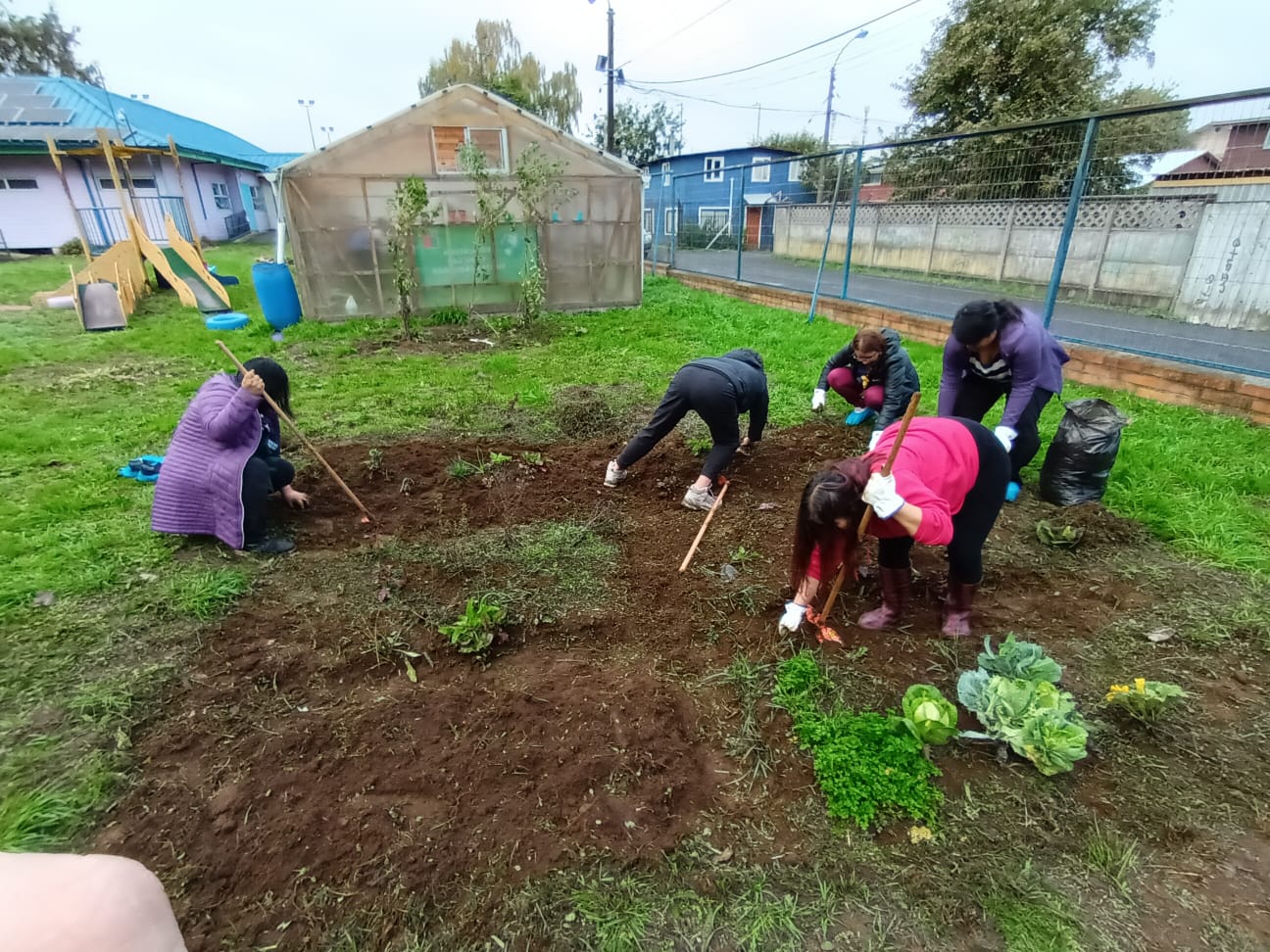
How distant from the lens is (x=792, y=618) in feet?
9.09

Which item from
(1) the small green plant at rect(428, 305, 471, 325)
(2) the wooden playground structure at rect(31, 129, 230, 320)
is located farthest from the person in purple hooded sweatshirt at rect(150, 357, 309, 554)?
(2) the wooden playground structure at rect(31, 129, 230, 320)

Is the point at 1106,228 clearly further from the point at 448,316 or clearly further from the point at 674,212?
the point at 674,212

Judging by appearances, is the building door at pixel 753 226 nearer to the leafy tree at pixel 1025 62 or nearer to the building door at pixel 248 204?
the leafy tree at pixel 1025 62

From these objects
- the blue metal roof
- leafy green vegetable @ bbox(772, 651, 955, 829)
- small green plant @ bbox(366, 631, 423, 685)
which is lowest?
leafy green vegetable @ bbox(772, 651, 955, 829)

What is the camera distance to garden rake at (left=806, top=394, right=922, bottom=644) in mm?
2186

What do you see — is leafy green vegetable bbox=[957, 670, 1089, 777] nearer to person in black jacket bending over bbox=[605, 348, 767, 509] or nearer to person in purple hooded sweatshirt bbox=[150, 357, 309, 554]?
person in black jacket bending over bbox=[605, 348, 767, 509]

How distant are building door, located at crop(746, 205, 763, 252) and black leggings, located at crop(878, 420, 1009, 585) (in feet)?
42.4

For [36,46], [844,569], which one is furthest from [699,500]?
[36,46]

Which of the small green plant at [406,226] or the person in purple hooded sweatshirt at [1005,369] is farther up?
the small green plant at [406,226]

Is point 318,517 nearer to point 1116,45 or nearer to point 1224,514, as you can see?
point 1224,514

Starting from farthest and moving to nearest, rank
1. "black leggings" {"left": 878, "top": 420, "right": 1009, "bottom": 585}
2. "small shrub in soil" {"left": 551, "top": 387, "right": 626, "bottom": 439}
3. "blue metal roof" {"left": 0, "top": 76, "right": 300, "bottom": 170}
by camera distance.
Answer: "blue metal roof" {"left": 0, "top": 76, "right": 300, "bottom": 170}, "small shrub in soil" {"left": 551, "top": 387, "right": 626, "bottom": 439}, "black leggings" {"left": 878, "top": 420, "right": 1009, "bottom": 585}

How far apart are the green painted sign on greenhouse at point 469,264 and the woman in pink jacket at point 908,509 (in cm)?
853

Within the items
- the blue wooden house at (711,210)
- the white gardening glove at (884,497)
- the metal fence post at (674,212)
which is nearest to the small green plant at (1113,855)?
the white gardening glove at (884,497)

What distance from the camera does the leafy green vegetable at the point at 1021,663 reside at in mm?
2318
